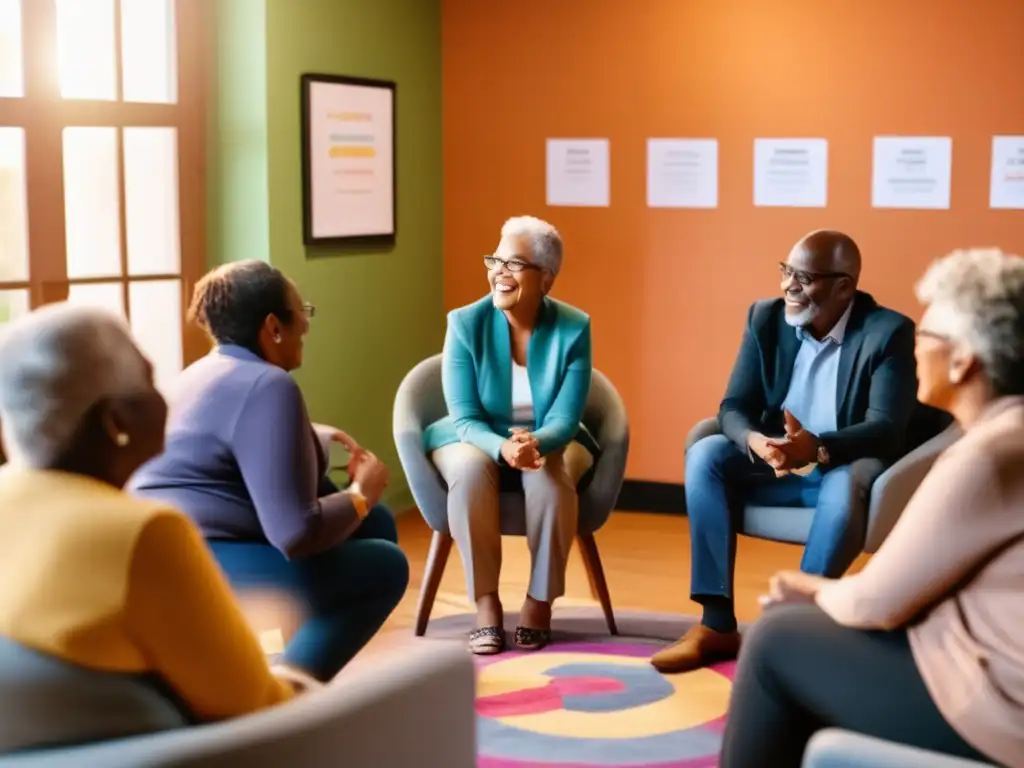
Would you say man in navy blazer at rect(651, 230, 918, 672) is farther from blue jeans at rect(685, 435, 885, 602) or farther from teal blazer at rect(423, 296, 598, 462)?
teal blazer at rect(423, 296, 598, 462)

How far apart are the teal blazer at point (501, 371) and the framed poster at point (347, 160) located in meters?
1.13

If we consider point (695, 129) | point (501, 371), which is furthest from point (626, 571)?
point (695, 129)

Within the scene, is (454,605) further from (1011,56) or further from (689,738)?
(1011,56)

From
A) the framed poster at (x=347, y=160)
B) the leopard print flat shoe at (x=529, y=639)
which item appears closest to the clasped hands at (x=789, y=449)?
the leopard print flat shoe at (x=529, y=639)

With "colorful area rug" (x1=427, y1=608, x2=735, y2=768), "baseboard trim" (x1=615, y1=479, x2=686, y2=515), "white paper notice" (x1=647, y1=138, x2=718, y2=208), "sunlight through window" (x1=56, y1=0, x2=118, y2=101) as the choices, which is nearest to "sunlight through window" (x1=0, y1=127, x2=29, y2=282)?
"sunlight through window" (x1=56, y1=0, x2=118, y2=101)

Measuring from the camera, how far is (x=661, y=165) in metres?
5.88

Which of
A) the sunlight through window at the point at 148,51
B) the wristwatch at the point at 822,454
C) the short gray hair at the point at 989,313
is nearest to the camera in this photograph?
the short gray hair at the point at 989,313

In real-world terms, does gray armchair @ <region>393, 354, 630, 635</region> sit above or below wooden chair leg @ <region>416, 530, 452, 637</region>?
above

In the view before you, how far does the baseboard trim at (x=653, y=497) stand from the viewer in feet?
19.7

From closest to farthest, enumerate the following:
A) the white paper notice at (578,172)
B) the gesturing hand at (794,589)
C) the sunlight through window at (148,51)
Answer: the gesturing hand at (794,589)
the sunlight through window at (148,51)
the white paper notice at (578,172)

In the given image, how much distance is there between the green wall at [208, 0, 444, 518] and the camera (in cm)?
499

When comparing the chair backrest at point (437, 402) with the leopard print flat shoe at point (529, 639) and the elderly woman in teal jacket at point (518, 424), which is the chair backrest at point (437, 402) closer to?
the elderly woman in teal jacket at point (518, 424)

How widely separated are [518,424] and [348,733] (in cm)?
261

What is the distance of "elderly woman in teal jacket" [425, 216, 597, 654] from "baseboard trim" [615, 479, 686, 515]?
1.61 m
